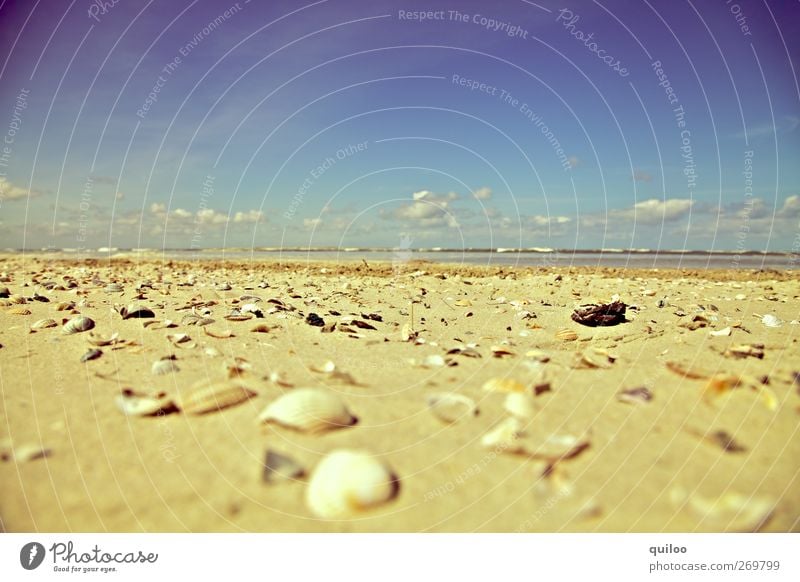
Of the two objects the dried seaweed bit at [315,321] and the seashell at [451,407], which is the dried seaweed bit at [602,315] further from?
the seashell at [451,407]

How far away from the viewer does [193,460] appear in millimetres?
2359

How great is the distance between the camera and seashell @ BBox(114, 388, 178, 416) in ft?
9.10

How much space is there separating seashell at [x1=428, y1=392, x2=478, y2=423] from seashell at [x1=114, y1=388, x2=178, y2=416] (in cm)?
165

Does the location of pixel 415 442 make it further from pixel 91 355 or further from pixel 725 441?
pixel 91 355

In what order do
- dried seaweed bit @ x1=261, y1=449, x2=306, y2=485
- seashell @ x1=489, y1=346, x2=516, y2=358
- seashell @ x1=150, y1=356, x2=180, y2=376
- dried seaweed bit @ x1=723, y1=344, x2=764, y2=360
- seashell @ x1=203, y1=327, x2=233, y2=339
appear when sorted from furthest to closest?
seashell @ x1=203, y1=327, x2=233, y2=339 → seashell @ x1=489, y1=346, x2=516, y2=358 → dried seaweed bit @ x1=723, y1=344, x2=764, y2=360 → seashell @ x1=150, y1=356, x2=180, y2=376 → dried seaweed bit @ x1=261, y1=449, x2=306, y2=485

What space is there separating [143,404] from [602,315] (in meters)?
5.28

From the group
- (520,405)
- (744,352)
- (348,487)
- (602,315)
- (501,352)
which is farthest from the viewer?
(602,315)

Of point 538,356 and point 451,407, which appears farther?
point 538,356

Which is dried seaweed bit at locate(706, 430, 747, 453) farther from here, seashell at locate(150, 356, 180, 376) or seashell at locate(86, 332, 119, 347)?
seashell at locate(86, 332, 119, 347)

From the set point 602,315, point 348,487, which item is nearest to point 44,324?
point 348,487

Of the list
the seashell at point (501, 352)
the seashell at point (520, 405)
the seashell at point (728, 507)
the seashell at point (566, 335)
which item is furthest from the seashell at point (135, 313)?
the seashell at point (728, 507)
